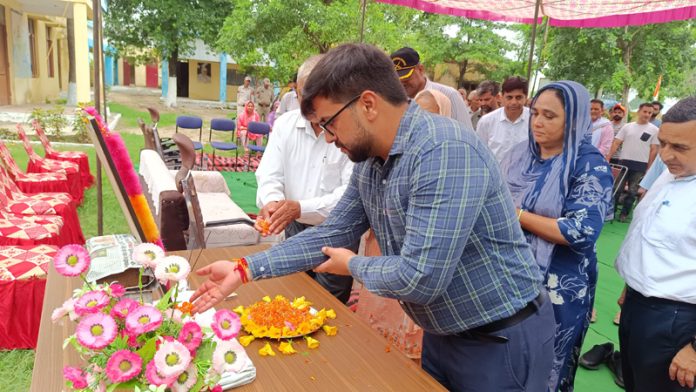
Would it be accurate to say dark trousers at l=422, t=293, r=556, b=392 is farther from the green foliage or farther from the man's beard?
the green foliage

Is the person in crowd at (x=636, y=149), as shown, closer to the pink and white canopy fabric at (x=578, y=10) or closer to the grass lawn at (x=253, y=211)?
the grass lawn at (x=253, y=211)

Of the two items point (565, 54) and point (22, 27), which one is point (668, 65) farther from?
point (22, 27)

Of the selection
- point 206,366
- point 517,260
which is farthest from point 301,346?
point 517,260

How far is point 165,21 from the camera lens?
1739 cm

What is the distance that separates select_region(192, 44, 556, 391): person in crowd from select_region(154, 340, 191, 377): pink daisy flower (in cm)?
45

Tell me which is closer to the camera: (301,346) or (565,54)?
(301,346)

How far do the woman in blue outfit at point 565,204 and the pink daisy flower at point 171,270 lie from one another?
4.56ft

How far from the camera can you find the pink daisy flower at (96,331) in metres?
0.84

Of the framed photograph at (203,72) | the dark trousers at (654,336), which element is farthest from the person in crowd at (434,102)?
the framed photograph at (203,72)

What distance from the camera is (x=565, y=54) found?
1552 centimetres

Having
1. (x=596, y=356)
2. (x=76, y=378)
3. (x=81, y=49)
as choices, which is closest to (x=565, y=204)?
(x=76, y=378)

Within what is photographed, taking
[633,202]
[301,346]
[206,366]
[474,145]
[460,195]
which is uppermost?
[474,145]

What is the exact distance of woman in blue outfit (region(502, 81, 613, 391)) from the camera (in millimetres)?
1800

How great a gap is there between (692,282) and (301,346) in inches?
56.3
